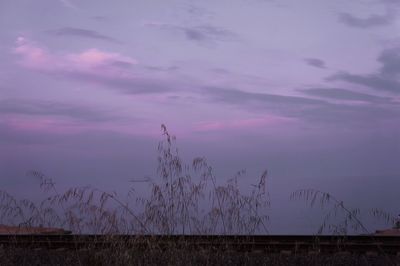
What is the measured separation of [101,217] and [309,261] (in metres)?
2.99

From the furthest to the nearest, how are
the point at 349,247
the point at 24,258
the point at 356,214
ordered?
1. the point at 349,247
2. the point at 24,258
3. the point at 356,214

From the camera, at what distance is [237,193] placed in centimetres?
781

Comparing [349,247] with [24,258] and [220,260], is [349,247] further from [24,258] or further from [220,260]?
[24,258]

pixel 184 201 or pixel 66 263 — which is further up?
pixel 184 201

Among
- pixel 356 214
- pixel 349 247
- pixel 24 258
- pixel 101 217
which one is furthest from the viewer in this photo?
pixel 349 247

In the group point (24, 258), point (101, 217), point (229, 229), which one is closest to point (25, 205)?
point (24, 258)

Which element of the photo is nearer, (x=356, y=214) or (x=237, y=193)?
(x=356, y=214)

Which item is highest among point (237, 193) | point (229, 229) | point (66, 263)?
point (237, 193)

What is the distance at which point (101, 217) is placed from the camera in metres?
7.70

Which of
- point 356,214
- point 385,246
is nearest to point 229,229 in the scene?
point 356,214

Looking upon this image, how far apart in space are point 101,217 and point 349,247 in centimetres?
496

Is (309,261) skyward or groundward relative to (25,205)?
groundward

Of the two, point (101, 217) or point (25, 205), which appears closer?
point (101, 217)

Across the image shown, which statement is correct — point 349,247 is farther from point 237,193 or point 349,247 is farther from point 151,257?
point 151,257
